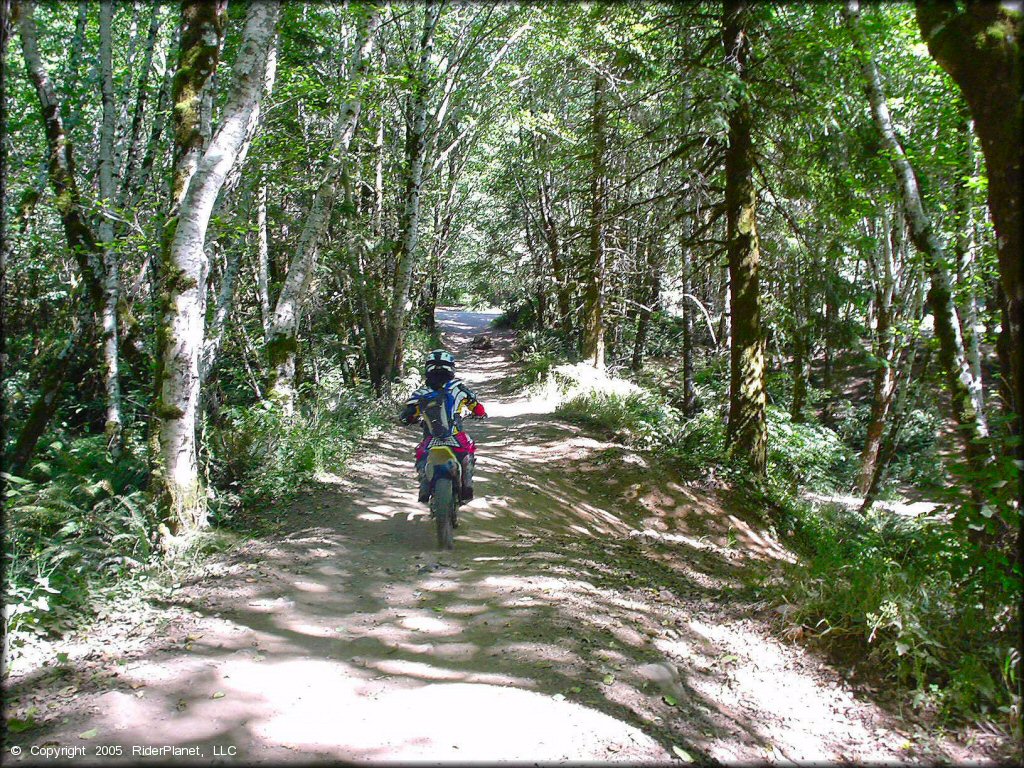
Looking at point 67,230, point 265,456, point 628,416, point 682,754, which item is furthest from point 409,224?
point 682,754

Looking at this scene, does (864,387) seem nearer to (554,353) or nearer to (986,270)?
(554,353)

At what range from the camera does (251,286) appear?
49.5 feet

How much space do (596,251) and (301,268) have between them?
20.6 feet

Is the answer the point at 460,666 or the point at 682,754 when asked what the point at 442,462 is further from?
the point at 682,754

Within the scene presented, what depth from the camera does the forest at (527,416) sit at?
3.98m

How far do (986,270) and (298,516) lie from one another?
40.1 ft

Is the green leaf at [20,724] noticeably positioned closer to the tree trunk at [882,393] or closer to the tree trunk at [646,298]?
the tree trunk at [646,298]

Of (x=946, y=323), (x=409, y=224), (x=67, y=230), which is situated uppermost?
(x=409, y=224)

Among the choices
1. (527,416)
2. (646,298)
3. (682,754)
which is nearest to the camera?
(682,754)

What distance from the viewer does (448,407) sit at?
7.03 m

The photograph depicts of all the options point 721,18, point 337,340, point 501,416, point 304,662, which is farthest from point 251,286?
Answer: point 304,662

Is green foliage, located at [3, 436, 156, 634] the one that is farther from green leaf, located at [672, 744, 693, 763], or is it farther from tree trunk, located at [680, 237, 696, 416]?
tree trunk, located at [680, 237, 696, 416]

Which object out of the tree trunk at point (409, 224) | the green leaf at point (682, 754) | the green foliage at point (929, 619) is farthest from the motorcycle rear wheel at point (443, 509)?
the tree trunk at point (409, 224)

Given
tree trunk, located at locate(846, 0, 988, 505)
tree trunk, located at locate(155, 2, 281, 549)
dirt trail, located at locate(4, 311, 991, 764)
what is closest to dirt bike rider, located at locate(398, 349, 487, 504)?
dirt trail, located at locate(4, 311, 991, 764)
